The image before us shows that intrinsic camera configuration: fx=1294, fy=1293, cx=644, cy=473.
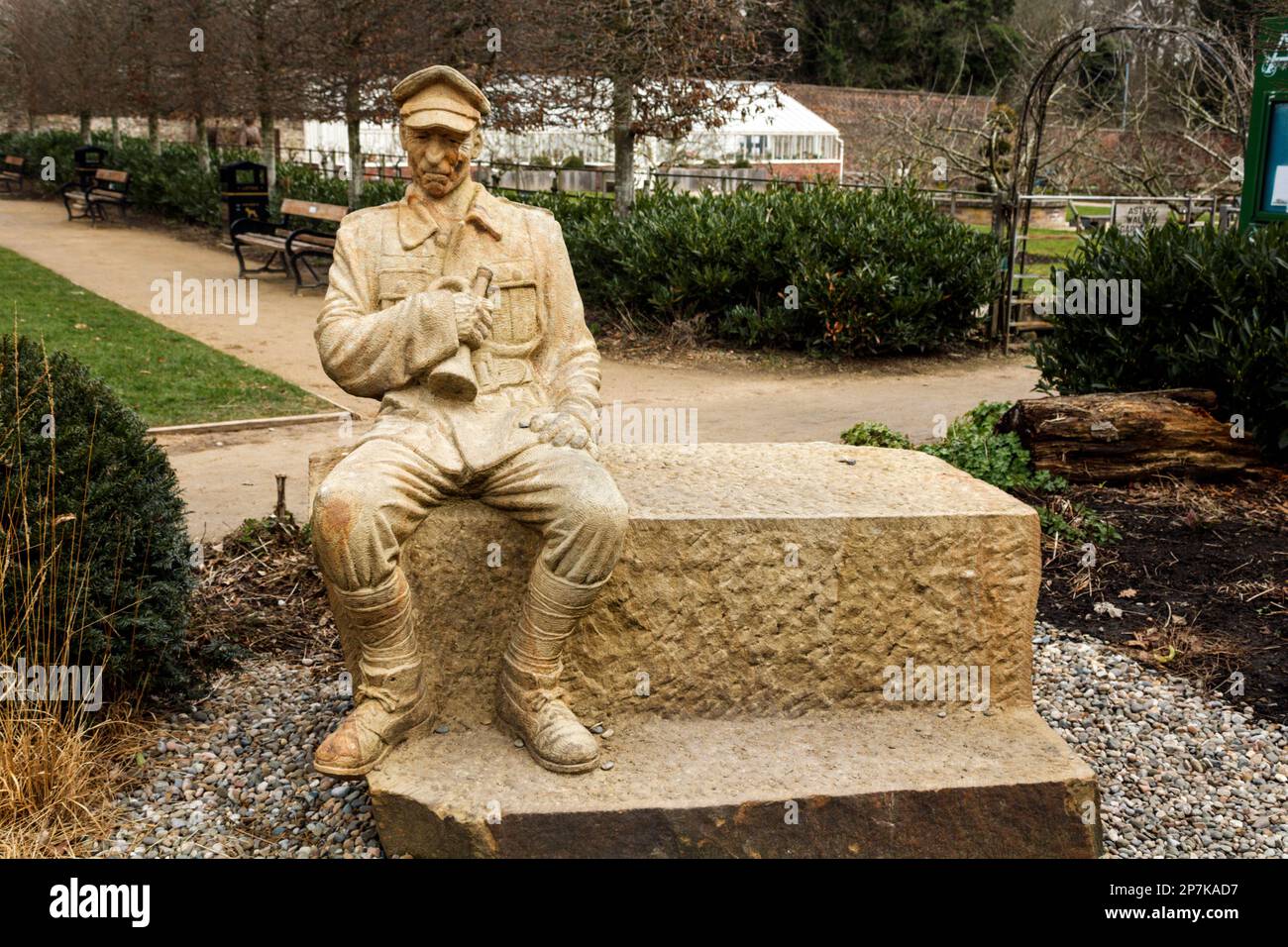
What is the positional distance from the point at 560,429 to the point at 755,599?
0.86 meters

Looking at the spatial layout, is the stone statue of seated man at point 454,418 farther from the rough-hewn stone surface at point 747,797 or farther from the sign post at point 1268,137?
the sign post at point 1268,137

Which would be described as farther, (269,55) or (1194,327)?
(269,55)

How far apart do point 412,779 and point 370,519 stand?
79 cm

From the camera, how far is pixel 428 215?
169 inches

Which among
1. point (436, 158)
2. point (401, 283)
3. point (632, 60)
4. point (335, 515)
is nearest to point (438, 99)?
point (436, 158)

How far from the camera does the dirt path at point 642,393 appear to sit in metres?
8.11

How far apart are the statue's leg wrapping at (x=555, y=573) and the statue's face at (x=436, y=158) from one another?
3.20 feet

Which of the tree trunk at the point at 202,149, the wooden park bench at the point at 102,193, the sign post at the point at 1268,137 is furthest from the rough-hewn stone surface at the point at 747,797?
the wooden park bench at the point at 102,193

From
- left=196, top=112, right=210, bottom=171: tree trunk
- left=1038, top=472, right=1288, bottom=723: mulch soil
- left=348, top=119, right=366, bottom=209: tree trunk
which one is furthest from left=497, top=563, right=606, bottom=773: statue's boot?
left=196, top=112, right=210, bottom=171: tree trunk

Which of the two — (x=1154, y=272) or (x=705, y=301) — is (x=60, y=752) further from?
(x=705, y=301)

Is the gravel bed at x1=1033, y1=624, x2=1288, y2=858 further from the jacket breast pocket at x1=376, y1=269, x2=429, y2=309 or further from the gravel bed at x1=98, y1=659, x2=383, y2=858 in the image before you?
the jacket breast pocket at x1=376, y1=269, x2=429, y2=309

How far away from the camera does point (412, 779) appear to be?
3836 mm

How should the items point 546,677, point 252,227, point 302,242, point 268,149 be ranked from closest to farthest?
point 546,677 → point 302,242 → point 252,227 → point 268,149

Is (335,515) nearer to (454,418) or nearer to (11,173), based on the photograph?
(454,418)
